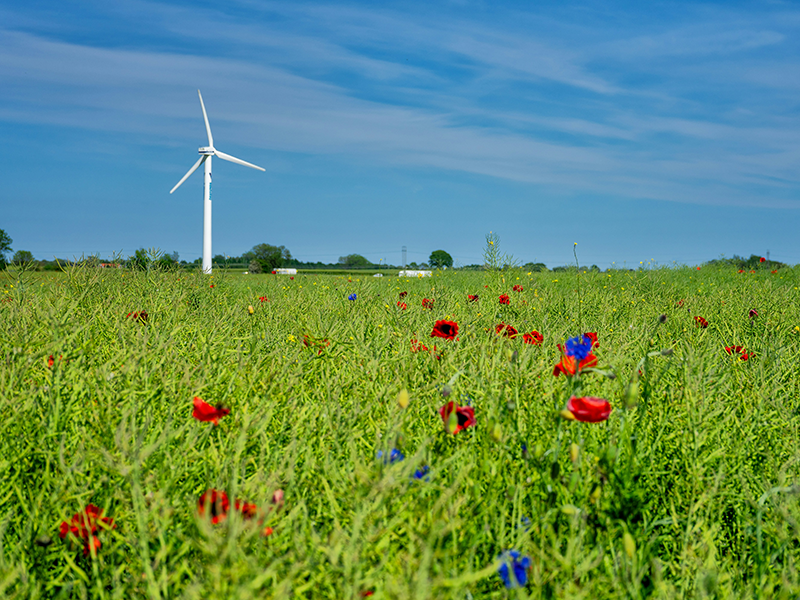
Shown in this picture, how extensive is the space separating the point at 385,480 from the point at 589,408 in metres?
0.46

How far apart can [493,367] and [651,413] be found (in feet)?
1.55

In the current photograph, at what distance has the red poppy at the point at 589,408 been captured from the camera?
3.33 ft

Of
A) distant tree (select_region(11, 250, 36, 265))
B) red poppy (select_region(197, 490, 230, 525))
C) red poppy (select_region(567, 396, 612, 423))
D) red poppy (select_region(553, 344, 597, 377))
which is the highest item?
distant tree (select_region(11, 250, 36, 265))

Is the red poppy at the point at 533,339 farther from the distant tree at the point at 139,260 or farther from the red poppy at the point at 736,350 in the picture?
the distant tree at the point at 139,260

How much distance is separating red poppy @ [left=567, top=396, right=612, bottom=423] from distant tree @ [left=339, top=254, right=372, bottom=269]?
93.1 ft

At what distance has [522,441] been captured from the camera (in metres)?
1.27

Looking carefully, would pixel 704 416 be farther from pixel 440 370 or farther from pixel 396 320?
pixel 396 320

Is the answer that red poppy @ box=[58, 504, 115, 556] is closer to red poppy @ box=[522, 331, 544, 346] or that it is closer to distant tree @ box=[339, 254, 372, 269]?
red poppy @ box=[522, 331, 544, 346]

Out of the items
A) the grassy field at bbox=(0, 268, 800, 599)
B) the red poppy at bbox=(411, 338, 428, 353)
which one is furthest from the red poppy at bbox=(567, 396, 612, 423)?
the red poppy at bbox=(411, 338, 428, 353)

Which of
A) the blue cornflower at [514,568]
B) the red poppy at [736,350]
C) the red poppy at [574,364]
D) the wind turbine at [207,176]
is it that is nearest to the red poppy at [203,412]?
the blue cornflower at [514,568]

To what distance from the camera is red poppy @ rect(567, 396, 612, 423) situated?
1016mm

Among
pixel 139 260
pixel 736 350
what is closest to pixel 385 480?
pixel 736 350

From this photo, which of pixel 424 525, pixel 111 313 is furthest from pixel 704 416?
pixel 111 313

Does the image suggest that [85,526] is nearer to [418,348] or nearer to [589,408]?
[589,408]
